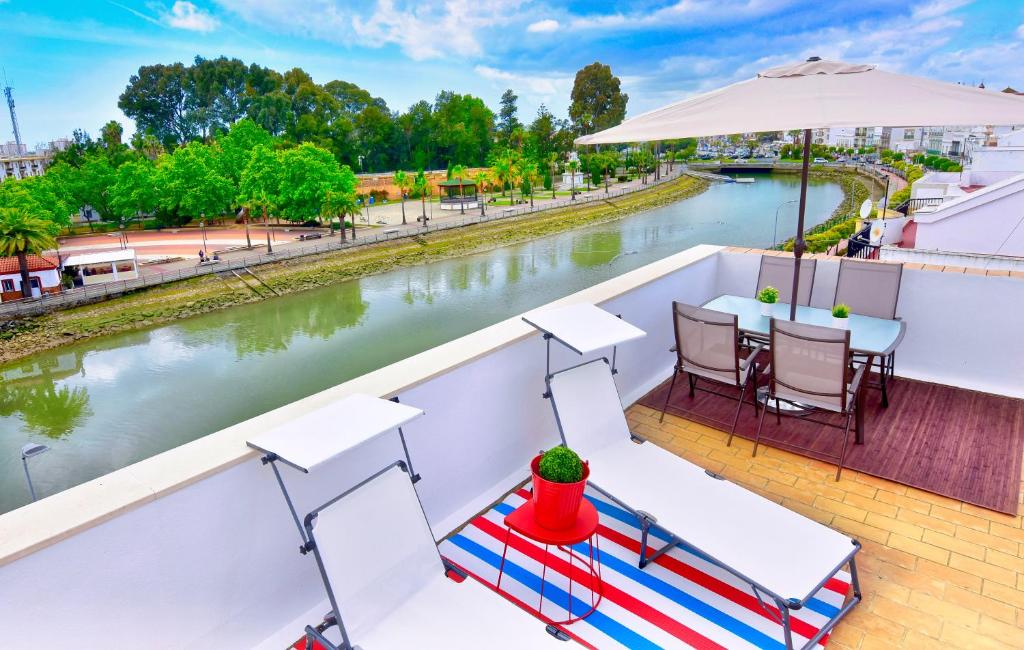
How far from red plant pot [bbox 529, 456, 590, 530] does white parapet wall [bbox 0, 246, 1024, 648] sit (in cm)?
74

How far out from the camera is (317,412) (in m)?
2.31

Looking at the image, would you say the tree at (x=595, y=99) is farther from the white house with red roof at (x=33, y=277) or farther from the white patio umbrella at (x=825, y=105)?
the white patio umbrella at (x=825, y=105)

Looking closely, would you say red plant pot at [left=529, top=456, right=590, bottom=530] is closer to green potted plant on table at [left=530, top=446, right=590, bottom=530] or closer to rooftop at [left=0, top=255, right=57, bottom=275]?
green potted plant on table at [left=530, top=446, right=590, bottom=530]

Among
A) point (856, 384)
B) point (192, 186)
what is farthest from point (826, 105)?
point (192, 186)

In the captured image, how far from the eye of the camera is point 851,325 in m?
4.25

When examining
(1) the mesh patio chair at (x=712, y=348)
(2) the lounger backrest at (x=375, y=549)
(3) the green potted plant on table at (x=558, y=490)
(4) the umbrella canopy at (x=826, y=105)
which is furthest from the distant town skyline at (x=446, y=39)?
(2) the lounger backrest at (x=375, y=549)

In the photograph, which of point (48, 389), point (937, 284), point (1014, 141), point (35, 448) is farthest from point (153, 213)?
point (1014, 141)

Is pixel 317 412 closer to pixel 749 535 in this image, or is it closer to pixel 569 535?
pixel 569 535

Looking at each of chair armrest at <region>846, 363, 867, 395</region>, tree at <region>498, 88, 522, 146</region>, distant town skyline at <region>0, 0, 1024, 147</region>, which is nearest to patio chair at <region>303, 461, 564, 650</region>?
chair armrest at <region>846, 363, 867, 395</region>

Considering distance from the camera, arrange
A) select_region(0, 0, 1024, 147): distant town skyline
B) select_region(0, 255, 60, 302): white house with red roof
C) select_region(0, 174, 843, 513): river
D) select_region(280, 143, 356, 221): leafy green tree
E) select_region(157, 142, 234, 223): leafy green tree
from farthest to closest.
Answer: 1. select_region(0, 0, 1024, 147): distant town skyline
2. select_region(157, 142, 234, 223): leafy green tree
3. select_region(280, 143, 356, 221): leafy green tree
4. select_region(0, 255, 60, 302): white house with red roof
5. select_region(0, 174, 843, 513): river

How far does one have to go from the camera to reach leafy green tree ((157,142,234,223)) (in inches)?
1558

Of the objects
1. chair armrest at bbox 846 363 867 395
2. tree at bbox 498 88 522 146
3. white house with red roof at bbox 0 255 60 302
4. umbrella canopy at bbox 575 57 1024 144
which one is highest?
tree at bbox 498 88 522 146

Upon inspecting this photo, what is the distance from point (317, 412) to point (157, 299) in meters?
29.0

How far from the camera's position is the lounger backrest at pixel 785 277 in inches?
193
